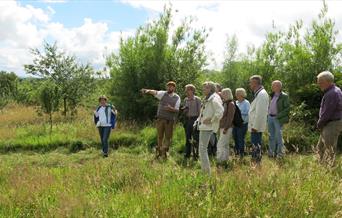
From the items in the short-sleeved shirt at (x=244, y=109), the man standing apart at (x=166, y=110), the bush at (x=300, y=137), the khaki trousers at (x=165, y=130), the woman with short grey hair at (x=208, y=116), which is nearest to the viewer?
the woman with short grey hair at (x=208, y=116)

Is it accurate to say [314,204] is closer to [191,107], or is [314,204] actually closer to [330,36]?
[191,107]

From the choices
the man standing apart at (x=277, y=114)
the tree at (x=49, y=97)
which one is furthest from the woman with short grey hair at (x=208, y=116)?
the tree at (x=49, y=97)

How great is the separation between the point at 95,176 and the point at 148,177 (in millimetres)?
796

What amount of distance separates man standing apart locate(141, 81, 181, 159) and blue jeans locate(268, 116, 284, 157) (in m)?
2.27

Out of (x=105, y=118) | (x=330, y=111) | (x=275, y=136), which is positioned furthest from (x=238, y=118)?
(x=105, y=118)

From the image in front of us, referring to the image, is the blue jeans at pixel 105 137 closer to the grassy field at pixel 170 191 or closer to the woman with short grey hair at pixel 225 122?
the woman with short grey hair at pixel 225 122

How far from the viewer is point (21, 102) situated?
2844 centimetres

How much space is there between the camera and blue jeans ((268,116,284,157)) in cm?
974

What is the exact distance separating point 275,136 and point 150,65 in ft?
22.8

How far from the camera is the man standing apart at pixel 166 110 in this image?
1051 centimetres

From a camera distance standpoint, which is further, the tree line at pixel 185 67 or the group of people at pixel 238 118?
the tree line at pixel 185 67

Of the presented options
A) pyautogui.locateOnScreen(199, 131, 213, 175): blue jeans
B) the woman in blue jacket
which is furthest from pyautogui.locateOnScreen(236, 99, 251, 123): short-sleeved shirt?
the woman in blue jacket

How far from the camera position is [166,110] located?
10641mm

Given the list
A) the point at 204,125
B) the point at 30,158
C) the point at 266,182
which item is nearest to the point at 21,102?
the point at 30,158
